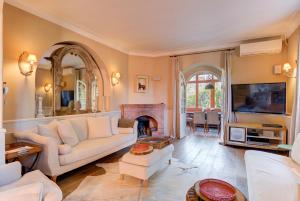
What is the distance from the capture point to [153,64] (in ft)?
19.7

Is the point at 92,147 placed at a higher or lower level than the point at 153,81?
lower

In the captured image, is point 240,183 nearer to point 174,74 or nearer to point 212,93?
point 174,74

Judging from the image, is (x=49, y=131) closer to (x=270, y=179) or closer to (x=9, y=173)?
(x=9, y=173)

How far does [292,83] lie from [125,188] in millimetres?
4128

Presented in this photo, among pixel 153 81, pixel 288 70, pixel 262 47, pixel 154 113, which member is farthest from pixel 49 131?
pixel 288 70

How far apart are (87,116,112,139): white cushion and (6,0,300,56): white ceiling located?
2009mm

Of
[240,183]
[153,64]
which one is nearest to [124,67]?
[153,64]

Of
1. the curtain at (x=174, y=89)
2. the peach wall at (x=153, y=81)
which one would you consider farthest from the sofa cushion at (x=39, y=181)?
the curtain at (x=174, y=89)

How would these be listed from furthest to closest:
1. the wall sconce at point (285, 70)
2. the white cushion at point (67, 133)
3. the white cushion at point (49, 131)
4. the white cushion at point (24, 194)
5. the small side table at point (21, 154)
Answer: the wall sconce at point (285, 70), the white cushion at point (67, 133), the white cushion at point (49, 131), the small side table at point (21, 154), the white cushion at point (24, 194)

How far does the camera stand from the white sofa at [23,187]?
3.51 feet

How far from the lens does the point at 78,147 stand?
118 inches

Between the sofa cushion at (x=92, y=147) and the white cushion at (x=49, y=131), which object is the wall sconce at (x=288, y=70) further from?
the white cushion at (x=49, y=131)

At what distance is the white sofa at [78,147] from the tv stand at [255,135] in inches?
103

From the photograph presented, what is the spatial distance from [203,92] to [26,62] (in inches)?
302
